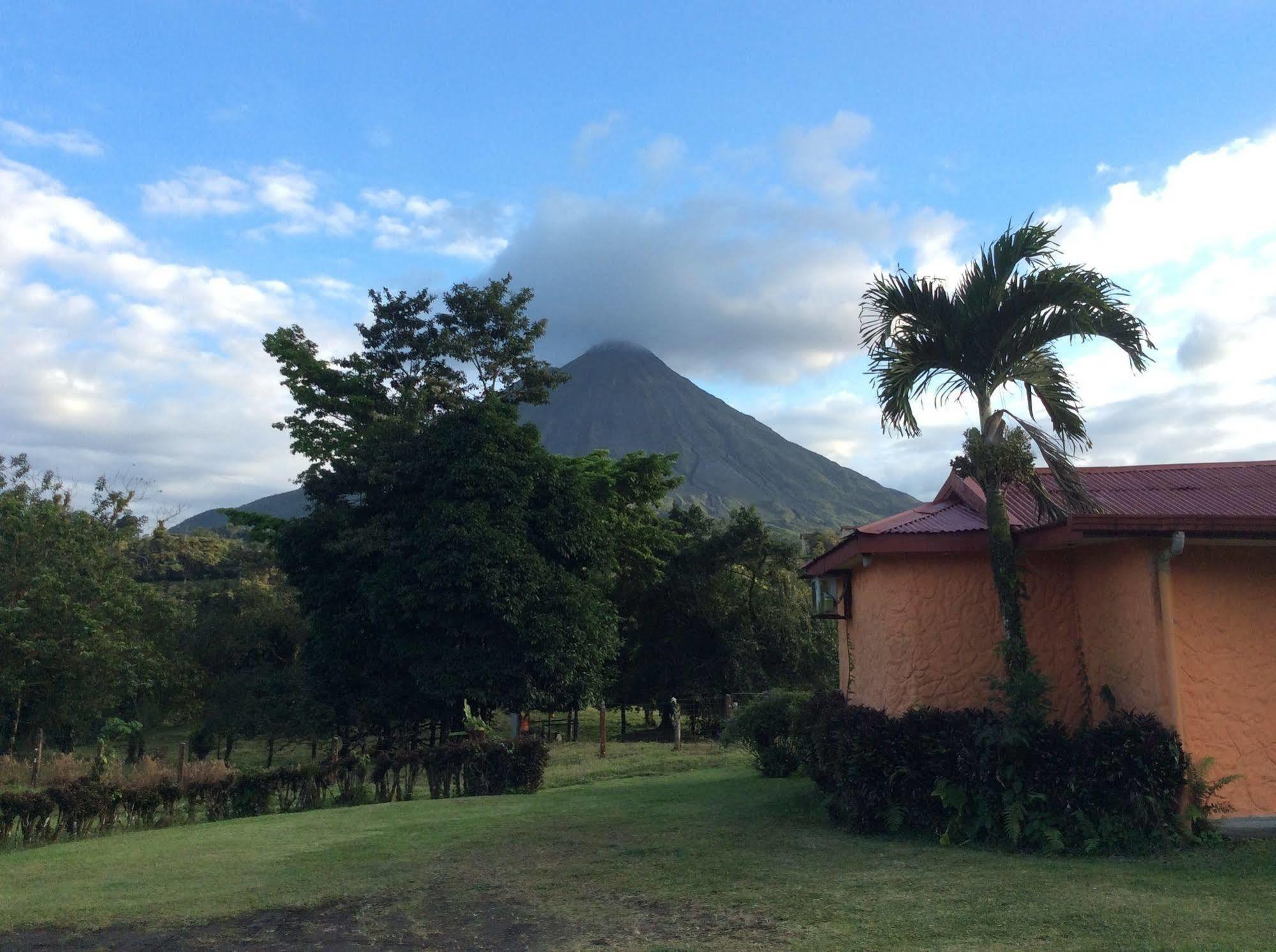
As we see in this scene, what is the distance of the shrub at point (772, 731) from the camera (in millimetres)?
13234

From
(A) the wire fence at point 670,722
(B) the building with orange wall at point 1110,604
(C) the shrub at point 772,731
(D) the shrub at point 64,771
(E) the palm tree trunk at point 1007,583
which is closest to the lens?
(B) the building with orange wall at point 1110,604

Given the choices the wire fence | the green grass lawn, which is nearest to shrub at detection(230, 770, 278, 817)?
the green grass lawn

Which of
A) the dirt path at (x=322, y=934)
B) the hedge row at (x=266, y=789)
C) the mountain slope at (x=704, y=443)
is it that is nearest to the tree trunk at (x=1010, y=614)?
the dirt path at (x=322, y=934)

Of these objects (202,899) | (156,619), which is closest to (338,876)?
(202,899)

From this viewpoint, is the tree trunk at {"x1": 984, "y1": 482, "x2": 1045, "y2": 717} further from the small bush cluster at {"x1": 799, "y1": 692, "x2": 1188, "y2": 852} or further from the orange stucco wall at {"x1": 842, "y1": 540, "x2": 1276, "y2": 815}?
the orange stucco wall at {"x1": 842, "y1": 540, "x2": 1276, "y2": 815}

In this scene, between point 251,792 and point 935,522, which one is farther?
point 251,792

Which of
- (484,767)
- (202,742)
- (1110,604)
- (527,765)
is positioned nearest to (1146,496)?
(1110,604)

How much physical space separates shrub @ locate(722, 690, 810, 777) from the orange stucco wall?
10.3ft

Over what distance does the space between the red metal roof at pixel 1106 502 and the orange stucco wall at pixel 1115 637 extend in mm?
332

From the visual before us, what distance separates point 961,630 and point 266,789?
982cm

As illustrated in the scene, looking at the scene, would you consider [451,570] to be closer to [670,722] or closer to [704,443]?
[670,722]

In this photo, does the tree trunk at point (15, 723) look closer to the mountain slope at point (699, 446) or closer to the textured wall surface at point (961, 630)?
the textured wall surface at point (961, 630)

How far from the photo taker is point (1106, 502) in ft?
31.0

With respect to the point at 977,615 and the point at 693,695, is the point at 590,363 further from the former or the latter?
the point at 977,615
